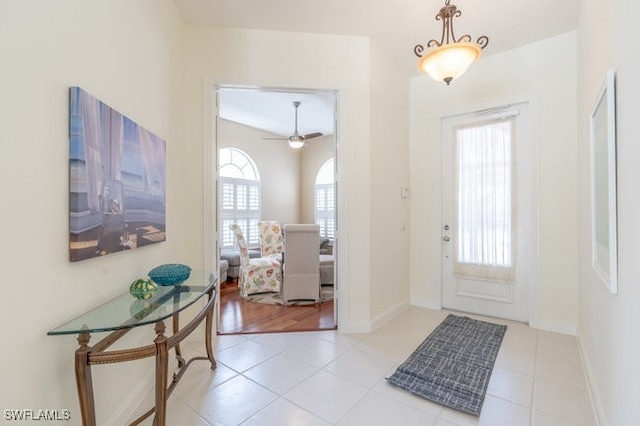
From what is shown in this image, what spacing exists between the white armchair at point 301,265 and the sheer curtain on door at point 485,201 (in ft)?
5.85

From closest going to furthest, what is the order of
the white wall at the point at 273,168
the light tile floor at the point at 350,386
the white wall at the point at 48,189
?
the white wall at the point at 48,189 < the light tile floor at the point at 350,386 < the white wall at the point at 273,168

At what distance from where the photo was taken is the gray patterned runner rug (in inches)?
76.5

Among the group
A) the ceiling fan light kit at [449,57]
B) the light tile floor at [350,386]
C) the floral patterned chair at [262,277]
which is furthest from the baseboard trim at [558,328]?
the floral patterned chair at [262,277]

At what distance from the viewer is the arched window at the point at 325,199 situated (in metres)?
7.22

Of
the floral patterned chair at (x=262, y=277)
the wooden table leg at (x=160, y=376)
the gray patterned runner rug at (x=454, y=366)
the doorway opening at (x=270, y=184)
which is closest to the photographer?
the wooden table leg at (x=160, y=376)

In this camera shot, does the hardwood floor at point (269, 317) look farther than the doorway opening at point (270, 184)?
No

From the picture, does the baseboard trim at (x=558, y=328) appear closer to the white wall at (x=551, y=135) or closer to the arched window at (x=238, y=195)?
the white wall at (x=551, y=135)

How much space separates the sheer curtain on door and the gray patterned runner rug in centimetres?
66

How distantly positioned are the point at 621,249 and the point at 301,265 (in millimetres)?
3154

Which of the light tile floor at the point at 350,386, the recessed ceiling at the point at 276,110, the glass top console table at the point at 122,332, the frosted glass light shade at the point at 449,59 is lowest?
the light tile floor at the point at 350,386

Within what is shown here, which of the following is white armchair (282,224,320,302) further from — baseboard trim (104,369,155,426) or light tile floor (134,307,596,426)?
baseboard trim (104,369,155,426)

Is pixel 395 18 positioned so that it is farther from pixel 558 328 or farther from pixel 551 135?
pixel 558 328

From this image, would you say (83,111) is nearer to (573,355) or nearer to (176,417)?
(176,417)

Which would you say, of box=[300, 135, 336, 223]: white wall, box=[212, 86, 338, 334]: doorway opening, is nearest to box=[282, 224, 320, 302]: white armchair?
box=[212, 86, 338, 334]: doorway opening
